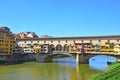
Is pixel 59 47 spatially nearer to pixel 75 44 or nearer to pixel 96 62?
pixel 75 44

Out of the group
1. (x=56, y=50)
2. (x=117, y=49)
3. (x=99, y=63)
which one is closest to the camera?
(x=117, y=49)

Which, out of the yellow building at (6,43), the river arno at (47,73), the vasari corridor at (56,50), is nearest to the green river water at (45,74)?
the river arno at (47,73)

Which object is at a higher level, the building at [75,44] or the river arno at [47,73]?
the building at [75,44]

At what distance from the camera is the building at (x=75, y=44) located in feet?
157

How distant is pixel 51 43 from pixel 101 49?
12140 mm

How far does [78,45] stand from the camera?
50906mm

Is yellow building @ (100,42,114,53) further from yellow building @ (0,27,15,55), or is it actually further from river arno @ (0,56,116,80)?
yellow building @ (0,27,15,55)

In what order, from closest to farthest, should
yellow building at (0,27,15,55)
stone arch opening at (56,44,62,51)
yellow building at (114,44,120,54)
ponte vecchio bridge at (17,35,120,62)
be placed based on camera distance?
yellow building at (114,44,120,54) → ponte vecchio bridge at (17,35,120,62) → yellow building at (0,27,15,55) → stone arch opening at (56,44,62,51)

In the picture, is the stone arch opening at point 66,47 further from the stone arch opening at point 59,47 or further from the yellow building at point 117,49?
the yellow building at point 117,49

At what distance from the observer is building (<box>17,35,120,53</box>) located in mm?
47812

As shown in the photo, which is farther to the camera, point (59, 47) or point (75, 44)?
point (59, 47)

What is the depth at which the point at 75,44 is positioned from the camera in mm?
51781

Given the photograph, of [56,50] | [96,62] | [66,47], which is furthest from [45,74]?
[96,62]

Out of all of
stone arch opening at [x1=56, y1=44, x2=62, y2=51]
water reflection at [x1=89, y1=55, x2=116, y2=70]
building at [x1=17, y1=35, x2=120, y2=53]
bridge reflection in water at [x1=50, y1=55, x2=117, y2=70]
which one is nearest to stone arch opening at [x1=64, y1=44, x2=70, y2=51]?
building at [x1=17, y1=35, x2=120, y2=53]
